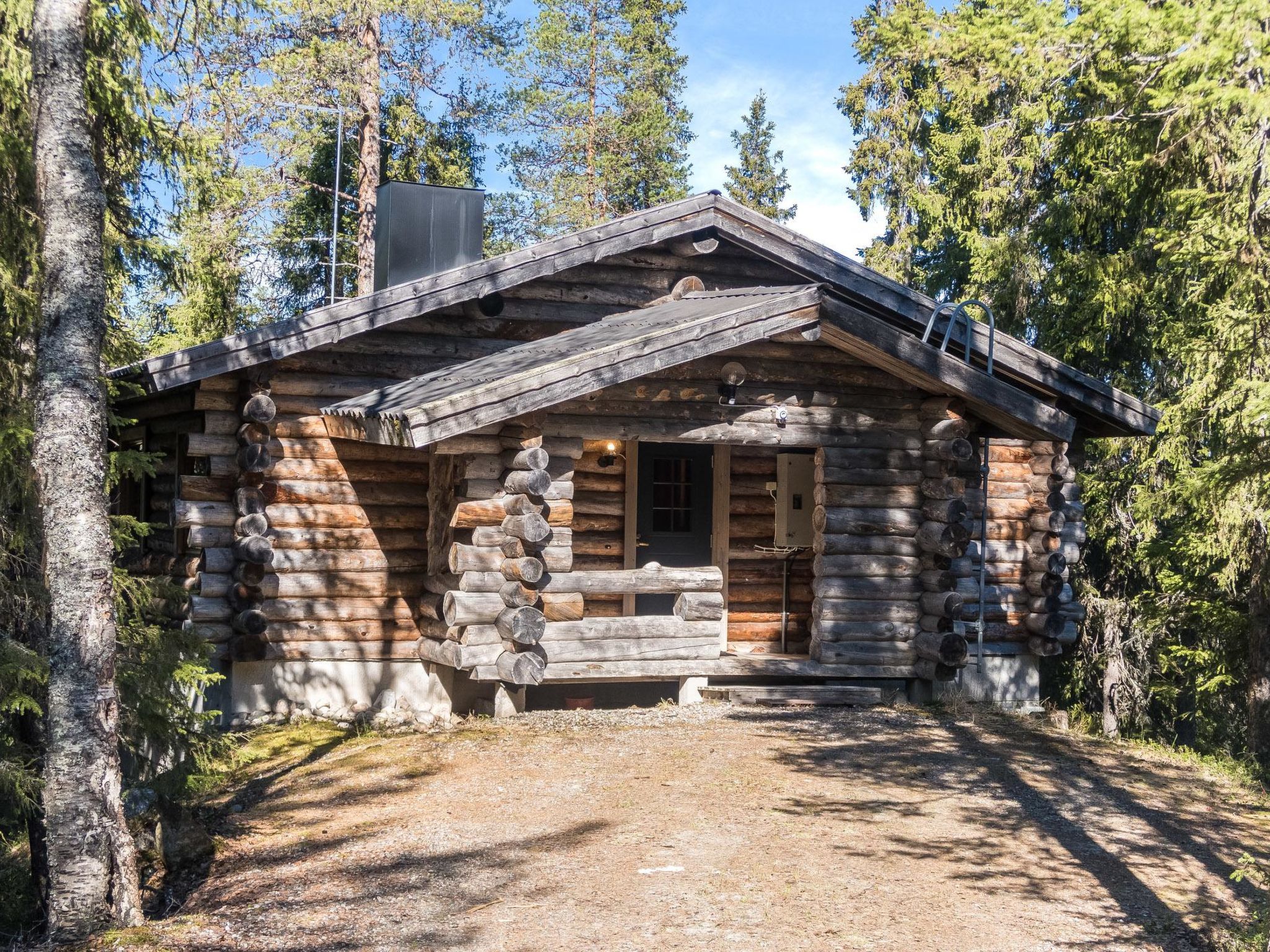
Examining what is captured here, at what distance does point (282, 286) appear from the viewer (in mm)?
28125

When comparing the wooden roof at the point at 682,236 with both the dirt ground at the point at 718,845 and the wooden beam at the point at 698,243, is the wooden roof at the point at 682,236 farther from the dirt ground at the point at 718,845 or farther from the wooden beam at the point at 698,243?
the dirt ground at the point at 718,845

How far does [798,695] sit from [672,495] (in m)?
3.32

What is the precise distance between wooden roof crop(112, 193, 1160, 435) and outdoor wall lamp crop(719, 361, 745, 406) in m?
1.34

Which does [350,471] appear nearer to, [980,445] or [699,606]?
[699,606]

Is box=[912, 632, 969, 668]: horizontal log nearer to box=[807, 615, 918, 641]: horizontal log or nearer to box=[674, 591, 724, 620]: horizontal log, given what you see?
box=[807, 615, 918, 641]: horizontal log

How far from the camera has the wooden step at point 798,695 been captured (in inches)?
486

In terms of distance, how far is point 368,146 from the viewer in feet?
78.3

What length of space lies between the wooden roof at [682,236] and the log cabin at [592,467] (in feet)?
0.10

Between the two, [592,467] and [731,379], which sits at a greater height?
[731,379]

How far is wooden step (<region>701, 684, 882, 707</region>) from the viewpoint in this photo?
40.5 ft

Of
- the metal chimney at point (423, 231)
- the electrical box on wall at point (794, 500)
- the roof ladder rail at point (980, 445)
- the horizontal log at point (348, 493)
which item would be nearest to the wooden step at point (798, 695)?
the roof ladder rail at point (980, 445)

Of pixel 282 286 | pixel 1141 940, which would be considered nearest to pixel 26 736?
pixel 1141 940

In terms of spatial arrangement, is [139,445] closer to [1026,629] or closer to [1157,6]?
[1026,629]

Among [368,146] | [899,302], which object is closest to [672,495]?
[899,302]
